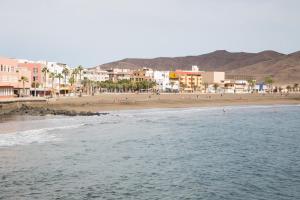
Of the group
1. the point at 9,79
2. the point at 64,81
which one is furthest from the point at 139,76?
the point at 9,79

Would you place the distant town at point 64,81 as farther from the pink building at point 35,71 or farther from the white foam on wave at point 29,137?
the white foam on wave at point 29,137

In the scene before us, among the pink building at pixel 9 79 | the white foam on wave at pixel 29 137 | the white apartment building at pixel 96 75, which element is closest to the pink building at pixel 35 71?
the pink building at pixel 9 79

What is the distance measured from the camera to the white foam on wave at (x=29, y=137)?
35362mm

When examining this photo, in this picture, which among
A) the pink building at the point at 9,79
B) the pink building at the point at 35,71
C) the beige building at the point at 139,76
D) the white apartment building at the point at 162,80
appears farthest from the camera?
the beige building at the point at 139,76

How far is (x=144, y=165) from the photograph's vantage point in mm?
27875

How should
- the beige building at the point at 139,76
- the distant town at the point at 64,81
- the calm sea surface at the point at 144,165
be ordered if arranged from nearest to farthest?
the calm sea surface at the point at 144,165 → the distant town at the point at 64,81 → the beige building at the point at 139,76

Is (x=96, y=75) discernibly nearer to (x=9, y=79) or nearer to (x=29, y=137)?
(x=9, y=79)

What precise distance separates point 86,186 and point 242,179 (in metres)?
8.12

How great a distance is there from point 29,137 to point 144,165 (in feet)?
48.2

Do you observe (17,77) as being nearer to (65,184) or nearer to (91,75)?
(65,184)

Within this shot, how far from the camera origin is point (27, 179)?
76.2 feet

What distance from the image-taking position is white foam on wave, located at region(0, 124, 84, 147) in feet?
116

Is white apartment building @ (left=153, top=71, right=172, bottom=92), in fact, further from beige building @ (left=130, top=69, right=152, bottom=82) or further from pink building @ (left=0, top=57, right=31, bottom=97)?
pink building @ (left=0, top=57, right=31, bottom=97)

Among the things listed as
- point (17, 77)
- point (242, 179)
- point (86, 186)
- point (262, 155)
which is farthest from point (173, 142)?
point (17, 77)
